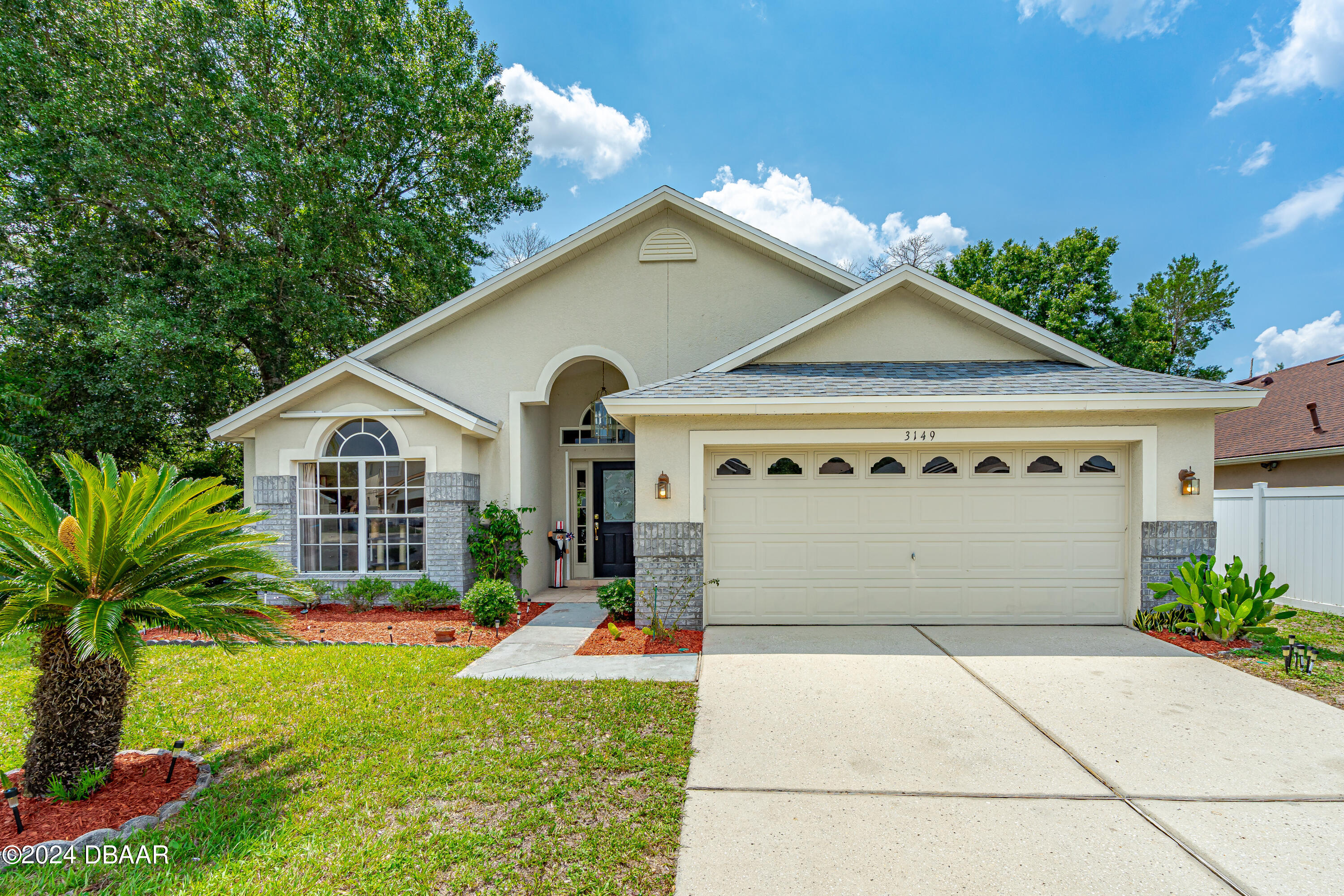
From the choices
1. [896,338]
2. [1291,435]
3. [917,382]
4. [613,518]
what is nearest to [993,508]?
[917,382]

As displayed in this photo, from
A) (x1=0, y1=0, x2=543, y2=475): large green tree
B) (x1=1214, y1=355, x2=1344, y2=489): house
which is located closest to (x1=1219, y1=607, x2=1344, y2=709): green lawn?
(x1=1214, y1=355, x2=1344, y2=489): house

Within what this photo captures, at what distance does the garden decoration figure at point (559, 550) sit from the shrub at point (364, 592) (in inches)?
111

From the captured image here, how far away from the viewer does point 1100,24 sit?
1085cm

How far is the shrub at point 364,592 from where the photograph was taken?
871 centimetres

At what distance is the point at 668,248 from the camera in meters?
9.88

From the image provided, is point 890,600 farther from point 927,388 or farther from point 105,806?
point 105,806

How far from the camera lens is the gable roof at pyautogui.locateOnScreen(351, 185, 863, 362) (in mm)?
9672

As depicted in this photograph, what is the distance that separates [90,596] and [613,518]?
26.4 feet

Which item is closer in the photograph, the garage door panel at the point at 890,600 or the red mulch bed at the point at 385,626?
the red mulch bed at the point at 385,626

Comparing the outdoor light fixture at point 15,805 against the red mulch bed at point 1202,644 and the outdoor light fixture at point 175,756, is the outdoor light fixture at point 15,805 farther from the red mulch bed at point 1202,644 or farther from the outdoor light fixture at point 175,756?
the red mulch bed at point 1202,644

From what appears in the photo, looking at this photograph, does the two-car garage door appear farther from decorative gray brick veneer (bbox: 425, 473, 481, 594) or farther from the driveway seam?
decorative gray brick veneer (bbox: 425, 473, 481, 594)

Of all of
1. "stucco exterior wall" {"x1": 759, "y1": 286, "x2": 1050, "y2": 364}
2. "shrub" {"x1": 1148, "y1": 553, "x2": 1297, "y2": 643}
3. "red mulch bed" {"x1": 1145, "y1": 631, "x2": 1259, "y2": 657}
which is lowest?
"red mulch bed" {"x1": 1145, "y1": 631, "x2": 1259, "y2": 657}

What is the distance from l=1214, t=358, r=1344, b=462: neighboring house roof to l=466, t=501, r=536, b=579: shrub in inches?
508

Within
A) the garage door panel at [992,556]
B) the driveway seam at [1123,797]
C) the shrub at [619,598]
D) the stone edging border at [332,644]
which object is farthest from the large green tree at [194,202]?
the driveway seam at [1123,797]
